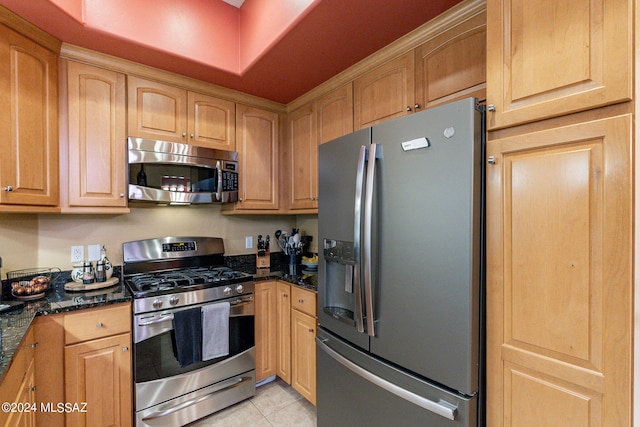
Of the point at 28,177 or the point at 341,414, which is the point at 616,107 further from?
the point at 28,177

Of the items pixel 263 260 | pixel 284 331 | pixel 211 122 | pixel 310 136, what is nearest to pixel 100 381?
pixel 284 331

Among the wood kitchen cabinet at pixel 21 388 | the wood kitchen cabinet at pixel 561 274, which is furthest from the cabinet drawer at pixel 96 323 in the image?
the wood kitchen cabinet at pixel 561 274

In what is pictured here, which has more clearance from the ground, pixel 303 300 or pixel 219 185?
pixel 219 185

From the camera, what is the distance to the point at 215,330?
2.00m

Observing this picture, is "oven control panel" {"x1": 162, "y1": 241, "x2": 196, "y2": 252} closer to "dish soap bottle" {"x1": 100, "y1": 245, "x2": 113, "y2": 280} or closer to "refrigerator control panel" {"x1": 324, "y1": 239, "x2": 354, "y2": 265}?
"dish soap bottle" {"x1": 100, "y1": 245, "x2": 113, "y2": 280}

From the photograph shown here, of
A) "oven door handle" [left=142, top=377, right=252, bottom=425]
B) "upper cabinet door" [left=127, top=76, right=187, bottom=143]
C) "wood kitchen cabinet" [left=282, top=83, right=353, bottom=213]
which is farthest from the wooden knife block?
"upper cabinet door" [left=127, top=76, right=187, bottom=143]

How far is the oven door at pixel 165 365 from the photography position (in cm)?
176

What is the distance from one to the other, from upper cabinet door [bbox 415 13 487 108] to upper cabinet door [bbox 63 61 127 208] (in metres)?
1.94

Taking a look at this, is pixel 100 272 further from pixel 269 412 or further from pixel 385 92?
pixel 385 92

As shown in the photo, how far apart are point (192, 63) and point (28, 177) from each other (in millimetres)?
1166

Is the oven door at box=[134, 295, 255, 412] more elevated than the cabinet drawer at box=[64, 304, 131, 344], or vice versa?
the cabinet drawer at box=[64, 304, 131, 344]

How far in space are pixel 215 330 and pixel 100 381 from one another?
2.12 ft

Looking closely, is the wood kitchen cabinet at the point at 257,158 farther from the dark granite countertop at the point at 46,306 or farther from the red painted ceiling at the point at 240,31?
the dark granite countertop at the point at 46,306

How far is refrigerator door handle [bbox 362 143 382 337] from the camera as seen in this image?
4.27ft
